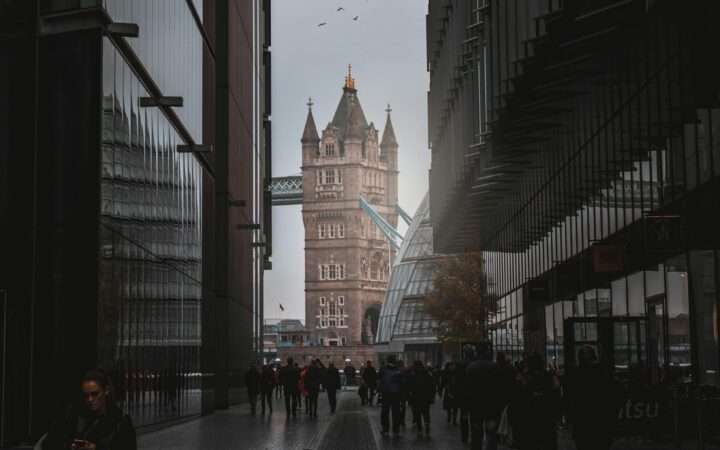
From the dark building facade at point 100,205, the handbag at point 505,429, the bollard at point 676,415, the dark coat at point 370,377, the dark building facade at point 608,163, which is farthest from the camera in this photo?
the dark coat at point 370,377

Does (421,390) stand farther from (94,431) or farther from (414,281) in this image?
(414,281)

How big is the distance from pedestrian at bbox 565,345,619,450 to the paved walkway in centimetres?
541

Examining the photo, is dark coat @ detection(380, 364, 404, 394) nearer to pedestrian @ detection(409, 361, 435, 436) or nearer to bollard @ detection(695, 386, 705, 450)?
pedestrian @ detection(409, 361, 435, 436)

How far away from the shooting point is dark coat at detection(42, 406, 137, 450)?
744 cm

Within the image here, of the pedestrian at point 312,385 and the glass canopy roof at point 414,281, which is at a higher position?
the glass canopy roof at point 414,281

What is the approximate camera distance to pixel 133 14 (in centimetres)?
2462

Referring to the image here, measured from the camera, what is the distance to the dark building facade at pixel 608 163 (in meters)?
20.5

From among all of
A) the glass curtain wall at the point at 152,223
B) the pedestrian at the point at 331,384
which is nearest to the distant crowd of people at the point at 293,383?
the pedestrian at the point at 331,384

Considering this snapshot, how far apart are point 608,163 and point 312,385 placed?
14.7 metres

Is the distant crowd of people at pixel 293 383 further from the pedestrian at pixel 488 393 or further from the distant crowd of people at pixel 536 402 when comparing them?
the pedestrian at pixel 488 393

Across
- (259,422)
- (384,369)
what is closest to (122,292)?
(384,369)

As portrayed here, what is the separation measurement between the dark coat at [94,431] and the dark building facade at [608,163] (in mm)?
13326

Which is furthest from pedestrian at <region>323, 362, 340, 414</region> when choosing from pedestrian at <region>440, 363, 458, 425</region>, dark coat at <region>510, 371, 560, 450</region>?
dark coat at <region>510, 371, 560, 450</region>

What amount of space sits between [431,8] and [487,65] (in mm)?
18775
